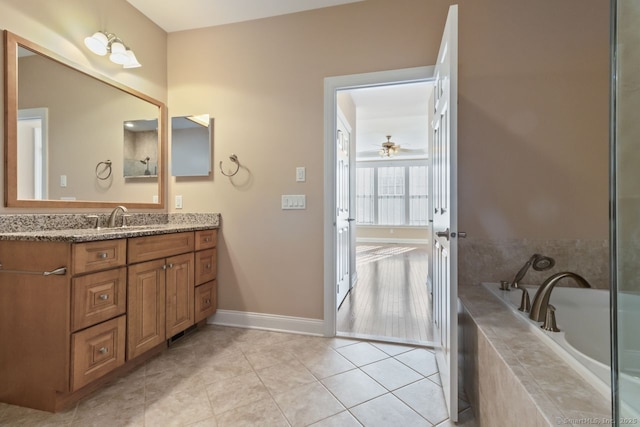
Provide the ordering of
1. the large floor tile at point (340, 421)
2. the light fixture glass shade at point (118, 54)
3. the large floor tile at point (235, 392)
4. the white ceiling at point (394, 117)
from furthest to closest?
1. the white ceiling at point (394, 117)
2. the light fixture glass shade at point (118, 54)
3. the large floor tile at point (235, 392)
4. the large floor tile at point (340, 421)

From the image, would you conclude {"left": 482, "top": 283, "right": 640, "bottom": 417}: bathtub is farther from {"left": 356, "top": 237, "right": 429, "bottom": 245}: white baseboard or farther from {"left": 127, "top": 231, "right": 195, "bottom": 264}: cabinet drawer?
{"left": 356, "top": 237, "right": 429, "bottom": 245}: white baseboard

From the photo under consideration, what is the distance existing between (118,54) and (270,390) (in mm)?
2504

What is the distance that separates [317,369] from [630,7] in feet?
6.59

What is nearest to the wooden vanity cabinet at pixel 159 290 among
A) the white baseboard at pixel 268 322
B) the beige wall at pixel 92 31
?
A: the white baseboard at pixel 268 322

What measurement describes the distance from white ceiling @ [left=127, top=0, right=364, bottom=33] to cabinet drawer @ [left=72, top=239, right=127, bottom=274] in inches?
74.9

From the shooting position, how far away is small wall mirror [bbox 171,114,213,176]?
251 centimetres

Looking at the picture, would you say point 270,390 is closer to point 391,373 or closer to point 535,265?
point 391,373

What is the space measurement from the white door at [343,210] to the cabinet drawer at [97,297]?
1851 millimetres

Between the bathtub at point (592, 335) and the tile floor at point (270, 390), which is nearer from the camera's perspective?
the bathtub at point (592, 335)

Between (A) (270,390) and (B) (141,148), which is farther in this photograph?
(B) (141,148)

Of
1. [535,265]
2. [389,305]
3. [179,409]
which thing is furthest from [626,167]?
[389,305]

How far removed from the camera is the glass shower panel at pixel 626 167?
2.32 ft

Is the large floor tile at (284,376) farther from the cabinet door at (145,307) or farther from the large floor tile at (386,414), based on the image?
the cabinet door at (145,307)

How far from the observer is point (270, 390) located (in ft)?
5.17
